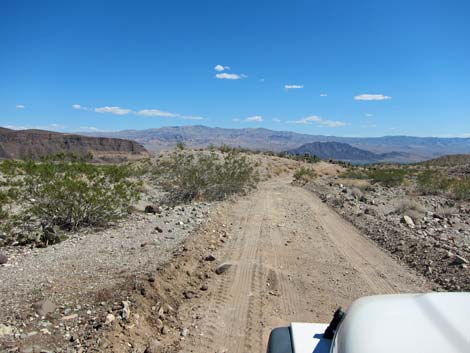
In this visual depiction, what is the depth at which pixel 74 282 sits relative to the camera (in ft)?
19.8

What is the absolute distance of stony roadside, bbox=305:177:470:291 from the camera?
7316mm

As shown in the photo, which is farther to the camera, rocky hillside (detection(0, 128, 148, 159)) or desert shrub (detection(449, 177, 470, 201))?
rocky hillside (detection(0, 128, 148, 159))

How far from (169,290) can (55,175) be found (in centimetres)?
598

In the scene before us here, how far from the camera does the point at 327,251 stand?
877 cm

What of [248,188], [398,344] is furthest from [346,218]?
[398,344]

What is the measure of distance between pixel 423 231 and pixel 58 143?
136053 millimetres

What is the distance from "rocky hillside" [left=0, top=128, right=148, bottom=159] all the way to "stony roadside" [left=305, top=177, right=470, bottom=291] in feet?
337

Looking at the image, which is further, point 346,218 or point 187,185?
point 187,185

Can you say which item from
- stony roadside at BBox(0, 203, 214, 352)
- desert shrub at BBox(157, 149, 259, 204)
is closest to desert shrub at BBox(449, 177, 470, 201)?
desert shrub at BBox(157, 149, 259, 204)

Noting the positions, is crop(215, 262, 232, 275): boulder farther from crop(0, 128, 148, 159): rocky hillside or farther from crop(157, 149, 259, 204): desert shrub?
crop(0, 128, 148, 159): rocky hillside

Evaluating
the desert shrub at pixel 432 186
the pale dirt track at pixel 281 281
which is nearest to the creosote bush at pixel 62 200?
the pale dirt track at pixel 281 281

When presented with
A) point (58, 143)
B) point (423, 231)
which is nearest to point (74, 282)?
point (423, 231)

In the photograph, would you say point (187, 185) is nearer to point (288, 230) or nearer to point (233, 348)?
point (288, 230)

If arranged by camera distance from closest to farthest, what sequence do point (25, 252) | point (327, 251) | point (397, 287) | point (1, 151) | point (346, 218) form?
point (397, 287)
point (25, 252)
point (327, 251)
point (346, 218)
point (1, 151)
